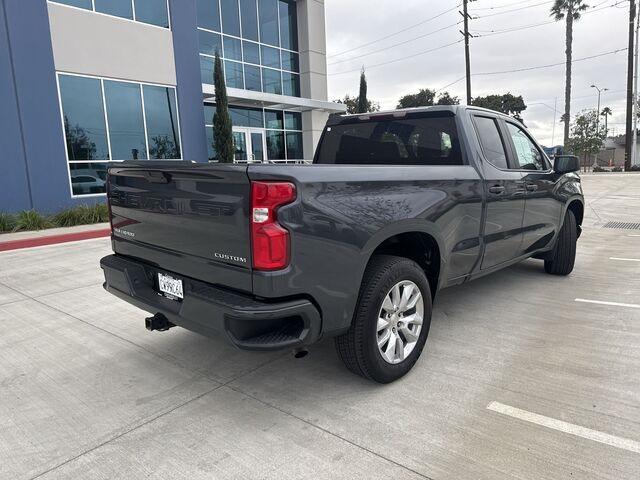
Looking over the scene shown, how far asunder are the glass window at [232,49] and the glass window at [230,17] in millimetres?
270

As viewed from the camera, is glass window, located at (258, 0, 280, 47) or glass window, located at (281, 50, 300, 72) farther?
glass window, located at (281, 50, 300, 72)

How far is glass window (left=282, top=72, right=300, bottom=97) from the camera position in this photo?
21.7 m

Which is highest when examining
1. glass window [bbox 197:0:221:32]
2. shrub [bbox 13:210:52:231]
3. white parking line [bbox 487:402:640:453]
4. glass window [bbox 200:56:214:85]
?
glass window [bbox 197:0:221:32]

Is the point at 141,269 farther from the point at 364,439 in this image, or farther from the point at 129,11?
the point at 129,11

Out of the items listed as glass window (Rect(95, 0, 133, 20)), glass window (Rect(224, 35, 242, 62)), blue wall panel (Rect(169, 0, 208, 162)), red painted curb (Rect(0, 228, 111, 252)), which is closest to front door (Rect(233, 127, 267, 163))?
blue wall panel (Rect(169, 0, 208, 162))

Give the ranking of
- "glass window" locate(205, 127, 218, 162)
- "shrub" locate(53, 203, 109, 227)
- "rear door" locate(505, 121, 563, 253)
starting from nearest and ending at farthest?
"rear door" locate(505, 121, 563, 253) → "shrub" locate(53, 203, 109, 227) → "glass window" locate(205, 127, 218, 162)

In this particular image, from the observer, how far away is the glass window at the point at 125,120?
1352 centimetres

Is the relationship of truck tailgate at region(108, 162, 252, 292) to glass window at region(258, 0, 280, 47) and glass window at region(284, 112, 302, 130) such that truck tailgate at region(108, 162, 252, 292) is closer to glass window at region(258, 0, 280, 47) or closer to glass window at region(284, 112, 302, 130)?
glass window at region(284, 112, 302, 130)

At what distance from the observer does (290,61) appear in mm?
22016

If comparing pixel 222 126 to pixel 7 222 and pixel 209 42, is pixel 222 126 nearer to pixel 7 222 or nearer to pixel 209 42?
pixel 209 42

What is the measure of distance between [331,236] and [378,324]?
0.74 metres

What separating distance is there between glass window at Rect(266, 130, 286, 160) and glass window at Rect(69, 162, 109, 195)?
842cm

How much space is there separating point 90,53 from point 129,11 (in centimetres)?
201

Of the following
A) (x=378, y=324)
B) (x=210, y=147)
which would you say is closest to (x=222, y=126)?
(x=210, y=147)
